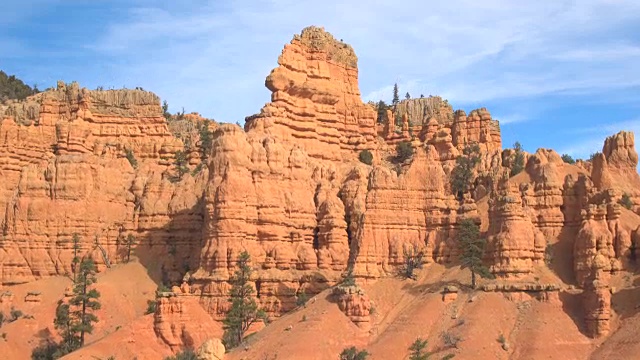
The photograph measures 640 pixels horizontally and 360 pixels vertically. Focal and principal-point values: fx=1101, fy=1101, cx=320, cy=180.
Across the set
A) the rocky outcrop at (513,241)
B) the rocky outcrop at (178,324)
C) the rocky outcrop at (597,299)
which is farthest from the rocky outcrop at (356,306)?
the rocky outcrop at (597,299)

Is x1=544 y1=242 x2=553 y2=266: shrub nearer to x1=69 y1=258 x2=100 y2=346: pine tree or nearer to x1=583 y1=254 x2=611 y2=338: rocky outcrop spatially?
x1=583 y1=254 x2=611 y2=338: rocky outcrop

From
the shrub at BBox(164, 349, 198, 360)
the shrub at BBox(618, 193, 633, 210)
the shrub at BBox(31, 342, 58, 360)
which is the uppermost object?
the shrub at BBox(618, 193, 633, 210)

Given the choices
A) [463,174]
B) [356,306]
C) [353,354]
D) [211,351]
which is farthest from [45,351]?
[463,174]

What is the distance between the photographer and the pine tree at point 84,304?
68.2 meters

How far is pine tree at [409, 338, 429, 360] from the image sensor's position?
5475 centimetres

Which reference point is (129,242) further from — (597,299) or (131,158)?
(597,299)

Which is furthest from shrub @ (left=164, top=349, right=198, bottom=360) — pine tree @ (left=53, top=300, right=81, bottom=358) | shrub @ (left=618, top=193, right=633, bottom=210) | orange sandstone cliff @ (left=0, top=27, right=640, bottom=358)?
shrub @ (left=618, top=193, right=633, bottom=210)

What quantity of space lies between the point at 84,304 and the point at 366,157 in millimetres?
27297

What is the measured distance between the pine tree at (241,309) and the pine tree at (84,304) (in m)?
8.78

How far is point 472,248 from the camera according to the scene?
63.4 m

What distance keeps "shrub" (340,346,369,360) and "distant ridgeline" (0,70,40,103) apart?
6375 cm

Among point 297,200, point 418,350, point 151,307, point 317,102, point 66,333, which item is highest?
point 317,102

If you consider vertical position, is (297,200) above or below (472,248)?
above

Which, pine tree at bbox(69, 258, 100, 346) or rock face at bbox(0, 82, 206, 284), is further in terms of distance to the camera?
rock face at bbox(0, 82, 206, 284)
